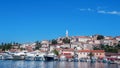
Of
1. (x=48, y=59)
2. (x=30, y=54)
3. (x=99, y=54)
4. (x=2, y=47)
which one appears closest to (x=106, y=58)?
(x=99, y=54)

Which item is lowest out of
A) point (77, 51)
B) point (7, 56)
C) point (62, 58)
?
point (62, 58)

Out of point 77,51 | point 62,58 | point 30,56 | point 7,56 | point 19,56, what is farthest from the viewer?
point 77,51

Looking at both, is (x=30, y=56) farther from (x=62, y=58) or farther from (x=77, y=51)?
(x=77, y=51)

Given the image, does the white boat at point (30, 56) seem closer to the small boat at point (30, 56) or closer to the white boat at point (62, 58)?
the small boat at point (30, 56)

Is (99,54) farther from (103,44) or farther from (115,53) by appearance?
(103,44)

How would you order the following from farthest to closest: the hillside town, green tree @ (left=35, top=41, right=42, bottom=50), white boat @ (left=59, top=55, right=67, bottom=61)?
green tree @ (left=35, top=41, right=42, bottom=50) → the hillside town → white boat @ (left=59, top=55, right=67, bottom=61)

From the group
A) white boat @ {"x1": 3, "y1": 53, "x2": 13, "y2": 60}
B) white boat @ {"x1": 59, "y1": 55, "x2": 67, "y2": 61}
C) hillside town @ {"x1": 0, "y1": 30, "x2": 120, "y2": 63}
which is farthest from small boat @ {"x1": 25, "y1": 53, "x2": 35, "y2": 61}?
white boat @ {"x1": 59, "y1": 55, "x2": 67, "y2": 61}

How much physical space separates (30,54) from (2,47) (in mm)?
24070

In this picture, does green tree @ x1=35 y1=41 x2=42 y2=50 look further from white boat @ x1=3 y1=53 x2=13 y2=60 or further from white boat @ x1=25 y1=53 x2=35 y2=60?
white boat @ x1=3 y1=53 x2=13 y2=60

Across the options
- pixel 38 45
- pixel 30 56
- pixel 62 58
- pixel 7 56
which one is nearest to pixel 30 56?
pixel 30 56

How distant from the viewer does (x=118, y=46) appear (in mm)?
121125

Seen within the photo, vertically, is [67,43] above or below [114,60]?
above

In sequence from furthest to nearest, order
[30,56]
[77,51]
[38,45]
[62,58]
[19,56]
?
[38,45], [77,51], [30,56], [19,56], [62,58]

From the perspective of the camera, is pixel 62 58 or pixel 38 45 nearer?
pixel 62 58
